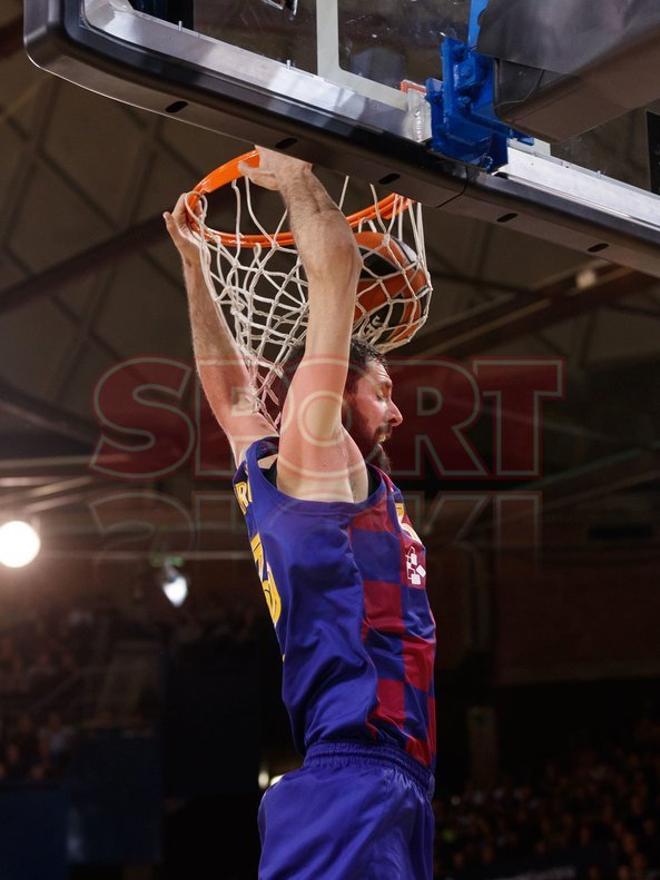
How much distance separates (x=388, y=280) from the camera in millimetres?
3016

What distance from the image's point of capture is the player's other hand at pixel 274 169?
247 cm

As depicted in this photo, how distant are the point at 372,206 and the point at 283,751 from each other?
8.30 m

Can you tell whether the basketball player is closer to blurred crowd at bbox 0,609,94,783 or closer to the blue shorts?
the blue shorts

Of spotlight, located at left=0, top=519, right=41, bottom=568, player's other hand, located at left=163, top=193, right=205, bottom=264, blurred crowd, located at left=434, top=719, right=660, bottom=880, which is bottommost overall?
blurred crowd, located at left=434, top=719, right=660, bottom=880

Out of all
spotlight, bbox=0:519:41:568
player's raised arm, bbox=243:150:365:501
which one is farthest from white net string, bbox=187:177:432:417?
spotlight, bbox=0:519:41:568

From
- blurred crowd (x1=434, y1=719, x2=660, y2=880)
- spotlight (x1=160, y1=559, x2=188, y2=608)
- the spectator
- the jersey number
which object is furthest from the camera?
spotlight (x1=160, y1=559, x2=188, y2=608)

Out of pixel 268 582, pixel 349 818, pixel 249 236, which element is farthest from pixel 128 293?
pixel 349 818

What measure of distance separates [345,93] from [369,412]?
2.26ft

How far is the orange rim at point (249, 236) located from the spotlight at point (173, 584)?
8.48 meters

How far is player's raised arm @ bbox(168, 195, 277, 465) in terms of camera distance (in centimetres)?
285

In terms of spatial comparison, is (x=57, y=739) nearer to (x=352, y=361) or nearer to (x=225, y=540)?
(x=225, y=540)

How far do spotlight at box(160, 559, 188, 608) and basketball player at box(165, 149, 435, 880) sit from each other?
9.08 meters

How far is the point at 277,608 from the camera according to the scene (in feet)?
7.98

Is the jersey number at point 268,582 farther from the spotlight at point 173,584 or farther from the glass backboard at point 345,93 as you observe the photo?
the spotlight at point 173,584
